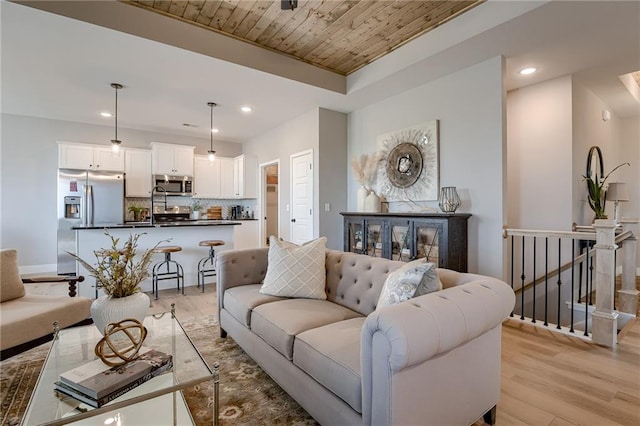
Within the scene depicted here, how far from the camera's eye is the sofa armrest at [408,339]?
3.76ft

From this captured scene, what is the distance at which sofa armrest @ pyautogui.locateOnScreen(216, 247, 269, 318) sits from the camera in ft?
9.07

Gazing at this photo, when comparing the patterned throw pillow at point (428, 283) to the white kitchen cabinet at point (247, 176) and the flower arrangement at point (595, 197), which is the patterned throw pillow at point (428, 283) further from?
the white kitchen cabinet at point (247, 176)

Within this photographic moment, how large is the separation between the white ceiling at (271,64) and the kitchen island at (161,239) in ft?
6.05

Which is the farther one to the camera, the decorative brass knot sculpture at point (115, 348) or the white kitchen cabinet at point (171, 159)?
the white kitchen cabinet at point (171, 159)

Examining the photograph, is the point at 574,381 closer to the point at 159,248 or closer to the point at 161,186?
the point at 159,248

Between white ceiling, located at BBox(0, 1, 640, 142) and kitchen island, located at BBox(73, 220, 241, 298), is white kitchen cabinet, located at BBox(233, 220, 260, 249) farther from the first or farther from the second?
white ceiling, located at BBox(0, 1, 640, 142)

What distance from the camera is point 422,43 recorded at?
338cm

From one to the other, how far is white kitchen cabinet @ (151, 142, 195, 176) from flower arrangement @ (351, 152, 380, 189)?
3704mm

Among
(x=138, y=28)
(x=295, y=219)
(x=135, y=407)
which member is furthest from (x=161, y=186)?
(x=135, y=407)

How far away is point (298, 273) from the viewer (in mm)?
2443

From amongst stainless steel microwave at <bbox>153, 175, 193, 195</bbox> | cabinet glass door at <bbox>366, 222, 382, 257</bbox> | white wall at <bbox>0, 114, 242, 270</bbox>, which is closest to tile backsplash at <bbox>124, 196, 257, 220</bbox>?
stainless steel microwave at <bbox>153, 175, 193, 195</bbox>

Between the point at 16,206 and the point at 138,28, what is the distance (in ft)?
15.4

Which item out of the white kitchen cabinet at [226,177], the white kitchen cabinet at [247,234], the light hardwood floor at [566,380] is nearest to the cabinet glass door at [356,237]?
the light hardwood floor at [566,380]

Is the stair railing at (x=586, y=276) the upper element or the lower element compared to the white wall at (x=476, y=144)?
lower
